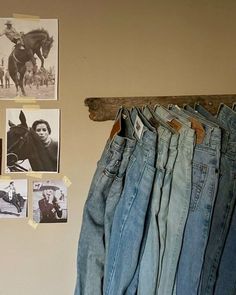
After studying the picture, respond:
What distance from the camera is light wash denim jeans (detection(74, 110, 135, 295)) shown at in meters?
1.11

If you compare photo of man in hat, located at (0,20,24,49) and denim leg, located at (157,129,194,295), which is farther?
photo of man in hat, located at (0,20,24,49)

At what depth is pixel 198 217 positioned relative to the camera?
3.19 feet

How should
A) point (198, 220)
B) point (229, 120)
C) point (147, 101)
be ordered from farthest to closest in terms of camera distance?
point (147, 101)
point (229, 120)
point (198, 220)

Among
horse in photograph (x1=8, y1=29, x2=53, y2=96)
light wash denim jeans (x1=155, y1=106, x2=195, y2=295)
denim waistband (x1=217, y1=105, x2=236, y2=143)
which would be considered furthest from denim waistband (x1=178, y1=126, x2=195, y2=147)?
horse in photograph (x1=8, y1=29, x2=53, y2=96)

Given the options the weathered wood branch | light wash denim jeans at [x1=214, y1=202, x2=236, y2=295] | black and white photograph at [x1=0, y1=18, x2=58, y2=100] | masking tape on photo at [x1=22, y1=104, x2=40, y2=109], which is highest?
black and white photograph at [x1=0, y1=18, x2=58, y2=100]

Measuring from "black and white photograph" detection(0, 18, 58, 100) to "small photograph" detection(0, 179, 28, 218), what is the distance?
33cm

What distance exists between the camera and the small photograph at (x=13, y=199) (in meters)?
1.34

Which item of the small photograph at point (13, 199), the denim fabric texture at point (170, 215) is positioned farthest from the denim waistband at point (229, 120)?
the small photograph at point (13, 199)

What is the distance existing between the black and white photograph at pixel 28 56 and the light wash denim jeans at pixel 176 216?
1.91ft

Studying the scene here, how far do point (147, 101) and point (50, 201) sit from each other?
20.1 inches

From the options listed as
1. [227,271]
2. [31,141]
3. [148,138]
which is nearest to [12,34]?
[31,141]

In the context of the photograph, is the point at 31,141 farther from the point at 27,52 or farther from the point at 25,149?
the point at 27,52

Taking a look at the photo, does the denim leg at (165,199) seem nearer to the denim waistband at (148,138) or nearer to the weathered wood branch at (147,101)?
the denim waistband at (148,138)

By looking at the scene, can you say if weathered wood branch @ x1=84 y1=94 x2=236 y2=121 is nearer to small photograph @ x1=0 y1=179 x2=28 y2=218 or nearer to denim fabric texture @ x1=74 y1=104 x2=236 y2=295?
denim fabric texture @ x1=74 y1=104 x2=236 y2=295
